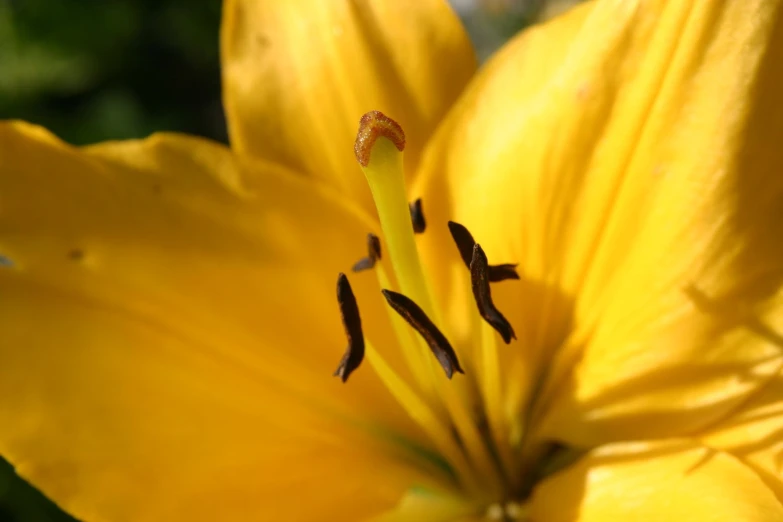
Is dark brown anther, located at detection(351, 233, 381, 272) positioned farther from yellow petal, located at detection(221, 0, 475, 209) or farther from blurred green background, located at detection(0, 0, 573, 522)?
blurred green background, located at detection(0, 0, 573, 522)

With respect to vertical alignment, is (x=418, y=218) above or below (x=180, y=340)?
above

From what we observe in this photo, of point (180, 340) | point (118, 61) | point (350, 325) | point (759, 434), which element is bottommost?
point (118, 61)

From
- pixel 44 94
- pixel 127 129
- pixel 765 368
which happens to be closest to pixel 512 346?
pixel 765 368

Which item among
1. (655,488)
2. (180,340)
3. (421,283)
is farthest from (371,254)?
(655,488)

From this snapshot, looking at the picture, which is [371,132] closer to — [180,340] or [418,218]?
[418,218]

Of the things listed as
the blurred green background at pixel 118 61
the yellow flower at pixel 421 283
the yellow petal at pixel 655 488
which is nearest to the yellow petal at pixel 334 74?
the yellow flower at pixel 421 283

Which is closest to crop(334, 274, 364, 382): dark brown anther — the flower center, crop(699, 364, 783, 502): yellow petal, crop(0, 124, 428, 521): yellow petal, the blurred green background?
the flower center

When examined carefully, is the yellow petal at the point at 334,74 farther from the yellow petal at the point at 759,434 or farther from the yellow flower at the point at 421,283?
the yellow petal at the point at 759,434
